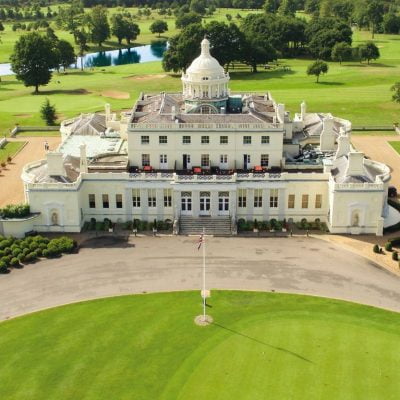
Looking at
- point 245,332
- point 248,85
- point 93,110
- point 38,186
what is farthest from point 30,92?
point 245,332

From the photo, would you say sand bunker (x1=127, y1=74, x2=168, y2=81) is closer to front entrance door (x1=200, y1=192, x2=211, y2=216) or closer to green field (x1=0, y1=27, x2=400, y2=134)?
green field (x1=0, y1=27, x2=400, y2=134)

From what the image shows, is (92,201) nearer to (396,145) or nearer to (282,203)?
(282,203)

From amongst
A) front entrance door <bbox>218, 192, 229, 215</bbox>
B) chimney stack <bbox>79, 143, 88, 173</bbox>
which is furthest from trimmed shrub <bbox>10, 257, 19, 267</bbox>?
front entrance door <bbox>218, 192, 229, 215</bbox>

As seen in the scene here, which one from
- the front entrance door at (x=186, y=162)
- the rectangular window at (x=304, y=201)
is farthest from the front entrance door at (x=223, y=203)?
the rectangular window at (x=304, y=201)

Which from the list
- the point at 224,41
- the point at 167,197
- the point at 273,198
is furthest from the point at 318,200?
the point at 224,41

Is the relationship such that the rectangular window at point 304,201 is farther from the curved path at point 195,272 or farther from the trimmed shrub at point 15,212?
the trimmed shrub at point 15,212

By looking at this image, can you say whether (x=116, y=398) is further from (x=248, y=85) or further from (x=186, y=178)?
(x=248, y=85)
